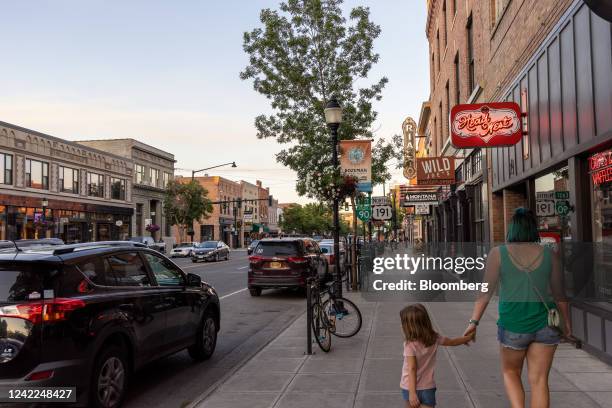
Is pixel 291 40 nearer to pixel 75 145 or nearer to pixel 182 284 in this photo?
pixel 182 284

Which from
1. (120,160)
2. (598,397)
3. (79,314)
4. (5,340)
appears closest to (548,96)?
(598,397)

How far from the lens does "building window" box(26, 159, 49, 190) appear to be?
124ft

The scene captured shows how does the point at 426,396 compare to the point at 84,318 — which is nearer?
the point at 426,396

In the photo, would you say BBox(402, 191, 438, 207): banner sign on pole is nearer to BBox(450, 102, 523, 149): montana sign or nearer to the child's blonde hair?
BBox(450, 102, 523, 149): montana sign

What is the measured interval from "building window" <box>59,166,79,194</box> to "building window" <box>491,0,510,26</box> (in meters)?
35.3

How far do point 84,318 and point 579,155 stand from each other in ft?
22.1

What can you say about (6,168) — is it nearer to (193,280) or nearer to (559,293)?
(193,280)

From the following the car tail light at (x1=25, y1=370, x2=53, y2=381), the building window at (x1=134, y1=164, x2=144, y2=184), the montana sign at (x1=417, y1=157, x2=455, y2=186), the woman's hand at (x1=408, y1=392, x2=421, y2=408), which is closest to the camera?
the woman's hand at (x1=408, y1=392, x2=421, y2=408)

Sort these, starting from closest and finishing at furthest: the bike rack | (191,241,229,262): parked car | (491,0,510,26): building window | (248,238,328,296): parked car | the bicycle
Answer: the bike rack → the bicycle → (491,0,510,26): building window → (248,238,328,296): parked car → (191,241,229,262): parked car

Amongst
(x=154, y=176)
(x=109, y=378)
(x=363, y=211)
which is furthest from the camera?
(x=154, y=176)

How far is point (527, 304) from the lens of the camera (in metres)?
4.08

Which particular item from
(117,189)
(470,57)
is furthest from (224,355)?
(117,189)

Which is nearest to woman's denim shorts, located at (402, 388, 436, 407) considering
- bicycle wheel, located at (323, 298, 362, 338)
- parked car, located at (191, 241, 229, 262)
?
bicycle wheel, located at (323, 298, 362, 338)

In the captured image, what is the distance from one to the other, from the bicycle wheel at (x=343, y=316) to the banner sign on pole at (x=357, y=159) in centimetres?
649
